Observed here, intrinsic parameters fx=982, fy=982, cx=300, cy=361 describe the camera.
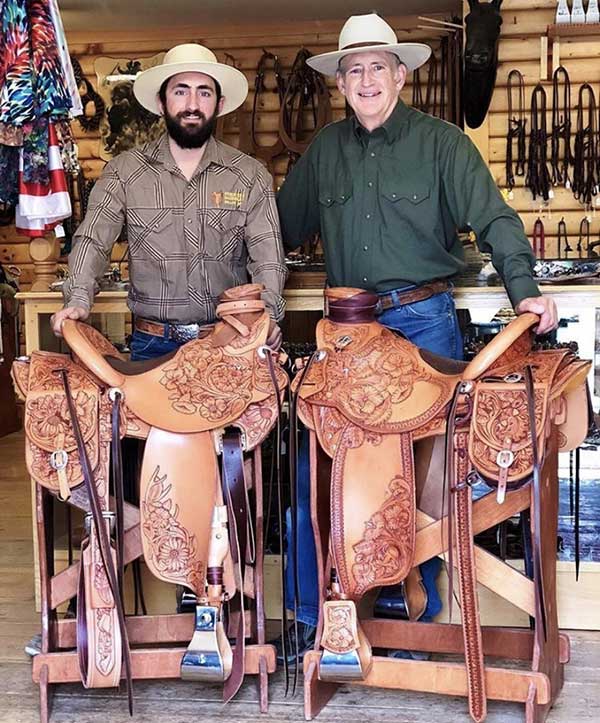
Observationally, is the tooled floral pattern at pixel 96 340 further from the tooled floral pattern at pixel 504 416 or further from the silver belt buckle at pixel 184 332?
the tooled floral pattern at pixel 504 416

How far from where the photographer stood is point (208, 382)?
2.48 metres

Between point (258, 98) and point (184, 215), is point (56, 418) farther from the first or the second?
point (258, 98)

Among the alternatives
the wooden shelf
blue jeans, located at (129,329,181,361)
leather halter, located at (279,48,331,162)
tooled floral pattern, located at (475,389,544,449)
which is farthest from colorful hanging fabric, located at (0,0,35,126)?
leather halter, located at (279,48,331,162)

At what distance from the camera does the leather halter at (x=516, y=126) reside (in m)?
5.76

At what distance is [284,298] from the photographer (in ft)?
10.5

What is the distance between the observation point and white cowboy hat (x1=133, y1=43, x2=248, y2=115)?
2.93 m

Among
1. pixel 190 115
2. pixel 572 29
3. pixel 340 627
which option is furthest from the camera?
pixel 572 29

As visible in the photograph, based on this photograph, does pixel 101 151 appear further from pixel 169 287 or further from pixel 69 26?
pixel 169 287

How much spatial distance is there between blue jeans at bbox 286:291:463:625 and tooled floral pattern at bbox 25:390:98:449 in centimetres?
64

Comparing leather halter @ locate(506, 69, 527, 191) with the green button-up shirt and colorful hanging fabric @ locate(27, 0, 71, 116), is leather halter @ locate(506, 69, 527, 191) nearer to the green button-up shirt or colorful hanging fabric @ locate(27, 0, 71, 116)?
the green button-up shirt

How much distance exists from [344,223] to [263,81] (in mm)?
4450

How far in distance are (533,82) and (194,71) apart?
11.2 feet

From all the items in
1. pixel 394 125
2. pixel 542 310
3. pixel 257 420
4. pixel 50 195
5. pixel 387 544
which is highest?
pixel 394 125

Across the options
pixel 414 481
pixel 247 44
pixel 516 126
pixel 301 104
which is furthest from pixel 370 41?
pixel 247 44
